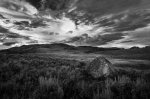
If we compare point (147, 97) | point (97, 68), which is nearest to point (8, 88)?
point (147, 97)

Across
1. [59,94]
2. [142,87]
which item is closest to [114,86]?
[142,87]

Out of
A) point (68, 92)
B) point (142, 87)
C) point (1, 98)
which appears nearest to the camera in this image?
point (1, 98)

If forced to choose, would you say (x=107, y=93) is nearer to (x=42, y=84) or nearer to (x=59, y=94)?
(x=59, y=94)

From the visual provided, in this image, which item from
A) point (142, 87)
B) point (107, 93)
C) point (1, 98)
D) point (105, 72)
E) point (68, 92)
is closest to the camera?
point (1, 98)

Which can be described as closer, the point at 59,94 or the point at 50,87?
the point at 59,94

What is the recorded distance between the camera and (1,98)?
462 cm

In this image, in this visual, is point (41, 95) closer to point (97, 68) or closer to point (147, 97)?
point (147, 97)

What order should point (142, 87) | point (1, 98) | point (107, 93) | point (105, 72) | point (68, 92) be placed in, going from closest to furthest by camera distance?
point (1, 98), point (107, 93), point (68, 92), point (142, 87), point (105, 72)

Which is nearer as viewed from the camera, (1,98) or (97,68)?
(1,98)

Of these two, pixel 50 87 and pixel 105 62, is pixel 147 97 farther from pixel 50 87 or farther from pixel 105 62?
pixel 105 62

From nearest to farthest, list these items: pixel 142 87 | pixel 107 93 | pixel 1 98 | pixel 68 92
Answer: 1. pixel 1 98
2. pixel 107 93
3. pixel 68 92
4. pixel 142 87

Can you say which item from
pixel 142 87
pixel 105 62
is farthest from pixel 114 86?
pixel 105 62

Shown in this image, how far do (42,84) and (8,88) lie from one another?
46.9 inches

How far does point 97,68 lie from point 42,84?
18.1 feet
